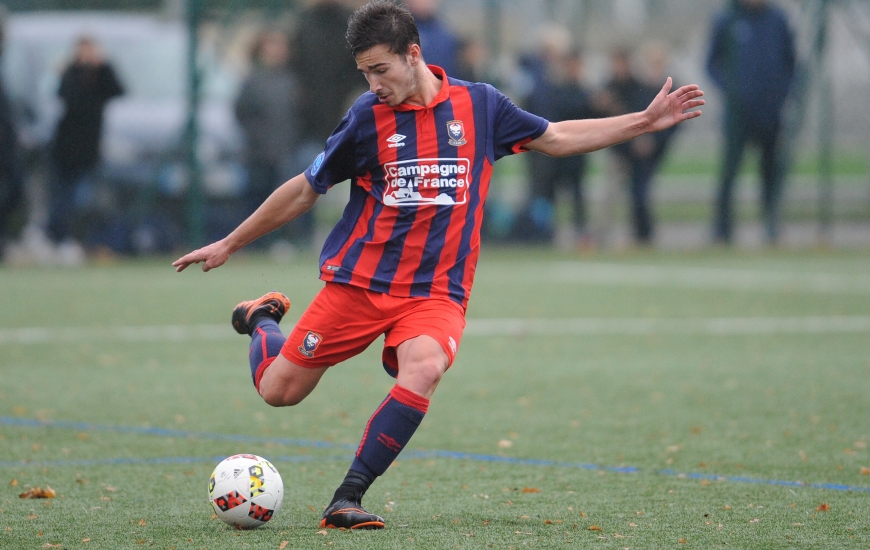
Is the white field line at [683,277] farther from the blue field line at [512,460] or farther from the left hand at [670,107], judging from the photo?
the left hand at [670,107]

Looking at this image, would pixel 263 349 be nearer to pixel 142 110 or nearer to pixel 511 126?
pixel 511 126

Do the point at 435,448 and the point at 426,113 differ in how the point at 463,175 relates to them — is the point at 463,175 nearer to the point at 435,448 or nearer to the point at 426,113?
the point at 426,113

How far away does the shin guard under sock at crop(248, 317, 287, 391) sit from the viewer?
208 inches

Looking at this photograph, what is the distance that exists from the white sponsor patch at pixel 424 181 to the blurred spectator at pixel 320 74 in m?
10.7

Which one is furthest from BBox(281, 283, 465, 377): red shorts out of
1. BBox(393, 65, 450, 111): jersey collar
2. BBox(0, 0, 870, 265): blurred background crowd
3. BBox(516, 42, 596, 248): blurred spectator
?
BBox(516, 42, 596, 248): blurred spectator

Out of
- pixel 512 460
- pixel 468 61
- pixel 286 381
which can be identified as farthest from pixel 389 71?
pixel 468 61

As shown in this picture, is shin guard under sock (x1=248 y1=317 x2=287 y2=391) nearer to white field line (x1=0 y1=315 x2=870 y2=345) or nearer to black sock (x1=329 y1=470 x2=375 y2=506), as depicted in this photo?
black sock (x1=329 y1=470 x2=375 y2=506)

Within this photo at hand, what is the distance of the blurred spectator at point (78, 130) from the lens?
1462 cm

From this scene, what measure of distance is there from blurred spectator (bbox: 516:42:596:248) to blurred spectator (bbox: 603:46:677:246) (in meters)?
0.39

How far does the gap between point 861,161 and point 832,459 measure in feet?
93.0

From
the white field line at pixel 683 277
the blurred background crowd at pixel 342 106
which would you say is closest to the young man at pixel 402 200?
the white field line at pixel 683 277

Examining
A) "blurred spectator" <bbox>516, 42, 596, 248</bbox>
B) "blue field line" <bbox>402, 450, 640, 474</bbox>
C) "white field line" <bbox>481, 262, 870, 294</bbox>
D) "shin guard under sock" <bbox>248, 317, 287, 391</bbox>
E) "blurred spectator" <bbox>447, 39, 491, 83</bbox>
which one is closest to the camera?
"shin guard under sock" <bbox>248, 317, 287, 391</bbox>

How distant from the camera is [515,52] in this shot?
55.1ft

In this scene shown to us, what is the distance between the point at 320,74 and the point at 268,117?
836 millimetres
